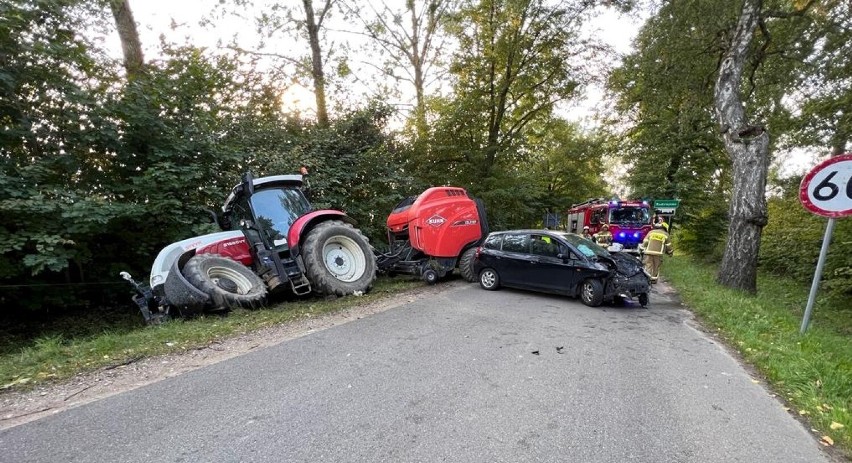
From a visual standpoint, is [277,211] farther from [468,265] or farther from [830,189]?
[830,189]

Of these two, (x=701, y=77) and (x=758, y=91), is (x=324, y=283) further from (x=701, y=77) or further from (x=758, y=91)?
(x=758, y=91)

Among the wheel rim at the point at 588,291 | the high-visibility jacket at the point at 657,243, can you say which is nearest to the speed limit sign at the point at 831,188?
the wheel rim at the point at 588,291

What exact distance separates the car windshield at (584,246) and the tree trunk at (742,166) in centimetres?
335

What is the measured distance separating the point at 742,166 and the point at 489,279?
619cm

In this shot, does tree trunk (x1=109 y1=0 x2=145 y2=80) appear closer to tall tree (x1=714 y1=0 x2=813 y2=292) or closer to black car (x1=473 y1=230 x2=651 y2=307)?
black car (x1=473 y1=230 x2=651 y2=307)

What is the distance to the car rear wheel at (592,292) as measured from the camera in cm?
734

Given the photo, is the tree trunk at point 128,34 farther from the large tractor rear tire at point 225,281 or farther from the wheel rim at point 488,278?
the wheel rim at point 488,278

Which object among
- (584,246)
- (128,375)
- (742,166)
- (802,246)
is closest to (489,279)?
(584,246)

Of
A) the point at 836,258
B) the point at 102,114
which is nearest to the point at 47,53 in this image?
the point at 102,114

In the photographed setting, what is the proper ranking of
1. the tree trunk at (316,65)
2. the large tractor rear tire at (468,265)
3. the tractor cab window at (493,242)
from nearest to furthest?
the tractor cab window at (493,242), the large tractor rear tire at (468,265), the tree trunk at (316,65)

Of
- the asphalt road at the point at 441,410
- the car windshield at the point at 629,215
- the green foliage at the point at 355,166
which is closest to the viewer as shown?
the asphalt road at the point at 441,410

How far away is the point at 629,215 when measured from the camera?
1581cm

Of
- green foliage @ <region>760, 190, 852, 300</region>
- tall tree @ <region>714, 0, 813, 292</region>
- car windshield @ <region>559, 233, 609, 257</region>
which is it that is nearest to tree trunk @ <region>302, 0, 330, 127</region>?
car windshield @ <region>559, 233, 609, 257</region>

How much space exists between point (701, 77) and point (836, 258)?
19.1ft
